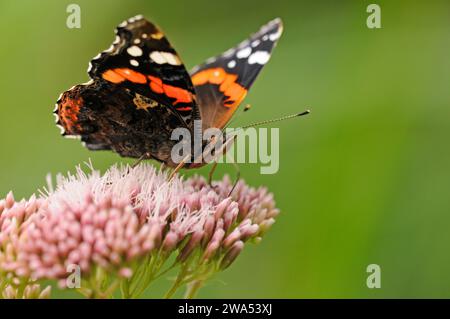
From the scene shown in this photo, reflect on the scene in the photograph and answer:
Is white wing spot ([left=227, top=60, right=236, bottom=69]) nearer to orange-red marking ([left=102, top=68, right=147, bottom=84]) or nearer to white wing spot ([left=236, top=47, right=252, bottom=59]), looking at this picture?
white wing spot ([left=236, top=47, right=252, bottom=59])

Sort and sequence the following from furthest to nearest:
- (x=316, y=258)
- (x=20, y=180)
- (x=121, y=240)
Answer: (x=20, y=180)
(x=316, y=258)
(x=121, y=240)

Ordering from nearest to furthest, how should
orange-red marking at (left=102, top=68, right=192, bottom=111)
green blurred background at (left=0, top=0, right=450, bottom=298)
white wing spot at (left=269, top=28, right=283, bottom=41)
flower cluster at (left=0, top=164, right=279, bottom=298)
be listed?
flower cluster at (left=0, top=164, right=279, bottom=298) → orange-red marking at (left=102, top=68, right=192, bottom=111) → white wing spot at (left=269, top=28, right=283, bottom=41) → green blurred background at (left=0, top=0, right=450, bottom=298)

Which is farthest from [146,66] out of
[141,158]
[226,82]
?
[226,82]

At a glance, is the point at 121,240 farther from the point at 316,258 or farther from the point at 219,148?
the point at 316,258

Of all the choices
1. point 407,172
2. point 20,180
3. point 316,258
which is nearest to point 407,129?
point 407,172

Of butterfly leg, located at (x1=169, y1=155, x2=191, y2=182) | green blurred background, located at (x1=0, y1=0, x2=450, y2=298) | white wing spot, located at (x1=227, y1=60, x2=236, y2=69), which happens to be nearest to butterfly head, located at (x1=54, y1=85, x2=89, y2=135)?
butterfly leg, located at (x1=169, y1=155, x2=191, y2=182)
